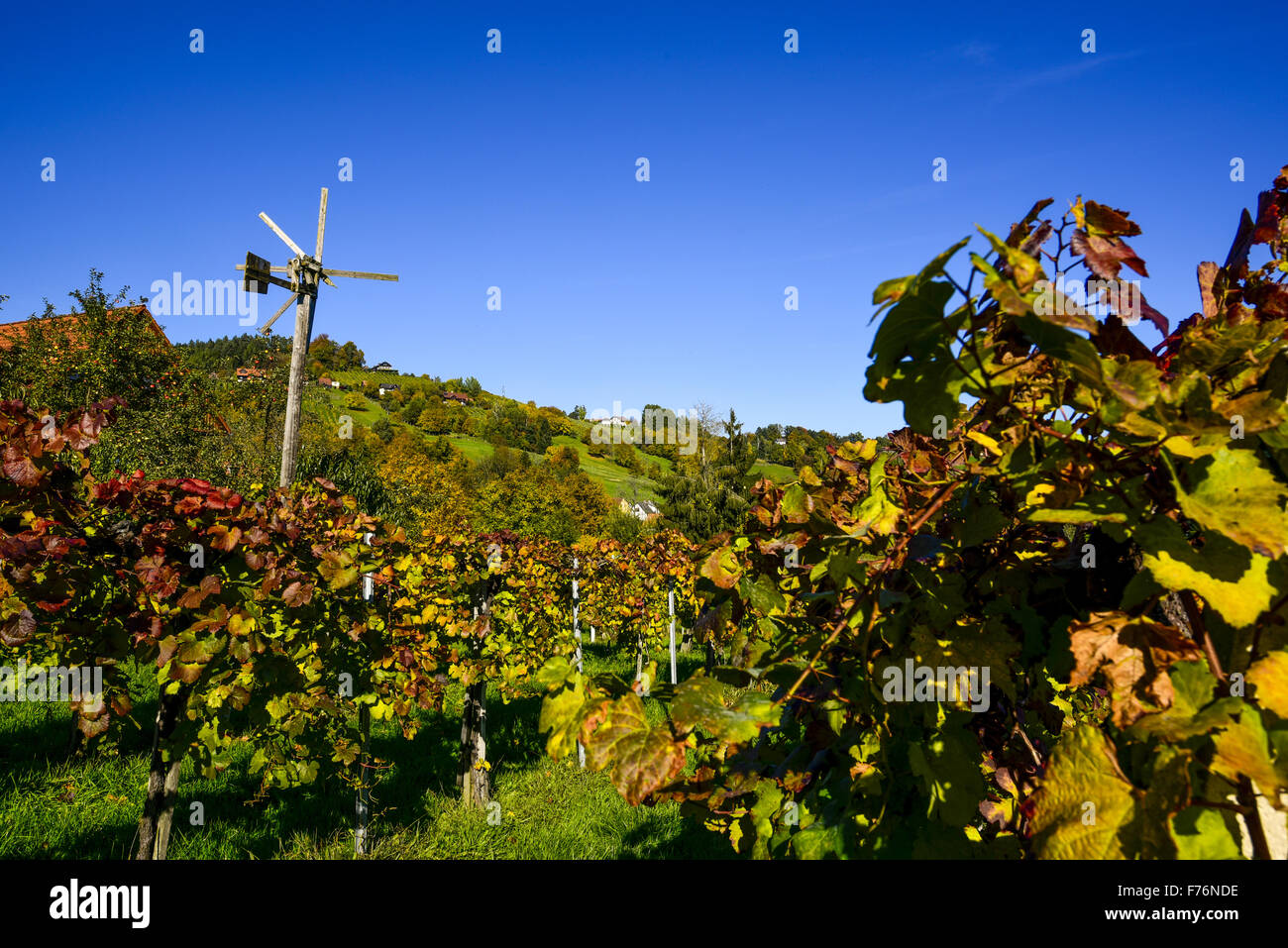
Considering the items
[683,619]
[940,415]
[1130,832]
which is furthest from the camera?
[683,619]

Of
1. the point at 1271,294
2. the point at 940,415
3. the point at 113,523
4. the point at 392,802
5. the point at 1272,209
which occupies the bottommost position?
the point at 392,802

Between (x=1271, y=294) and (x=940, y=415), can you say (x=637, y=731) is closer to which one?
(x=940, y=415)

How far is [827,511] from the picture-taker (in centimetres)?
131

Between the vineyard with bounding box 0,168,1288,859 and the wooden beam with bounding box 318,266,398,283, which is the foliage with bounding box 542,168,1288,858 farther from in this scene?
the wooden beam with bounding box 318,266,398,283

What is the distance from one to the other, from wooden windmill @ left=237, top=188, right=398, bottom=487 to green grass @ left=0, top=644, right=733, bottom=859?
155 inches

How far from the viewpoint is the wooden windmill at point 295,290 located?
31.5 ft

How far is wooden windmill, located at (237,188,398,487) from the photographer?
31.5ft

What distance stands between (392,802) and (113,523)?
14.5ft

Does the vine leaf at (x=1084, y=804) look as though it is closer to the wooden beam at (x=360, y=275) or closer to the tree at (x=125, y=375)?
the wooden beam at (x=360, y=275)

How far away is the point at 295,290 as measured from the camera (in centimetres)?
1016

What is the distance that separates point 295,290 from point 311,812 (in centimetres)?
749

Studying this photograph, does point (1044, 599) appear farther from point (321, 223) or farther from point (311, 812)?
point (321, 223)

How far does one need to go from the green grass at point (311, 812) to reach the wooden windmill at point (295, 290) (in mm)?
3941
